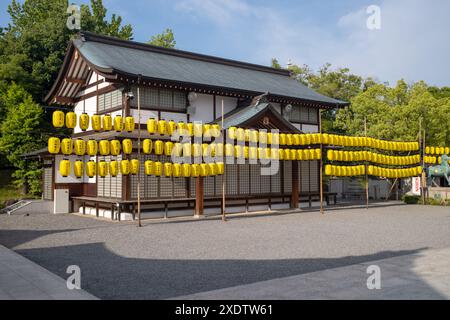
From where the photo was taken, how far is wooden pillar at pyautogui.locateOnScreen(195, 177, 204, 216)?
757 inches

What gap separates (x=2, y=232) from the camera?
48.6 ft

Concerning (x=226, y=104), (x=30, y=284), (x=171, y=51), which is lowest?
(x=30, y=284)

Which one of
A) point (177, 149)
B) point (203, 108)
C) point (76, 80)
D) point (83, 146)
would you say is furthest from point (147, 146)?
point (76, 80)

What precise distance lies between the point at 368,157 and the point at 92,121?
1650 centimetres

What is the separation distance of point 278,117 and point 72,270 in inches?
573

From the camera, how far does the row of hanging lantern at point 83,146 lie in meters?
15.3

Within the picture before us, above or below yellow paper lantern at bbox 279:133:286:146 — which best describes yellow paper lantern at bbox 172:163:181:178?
below

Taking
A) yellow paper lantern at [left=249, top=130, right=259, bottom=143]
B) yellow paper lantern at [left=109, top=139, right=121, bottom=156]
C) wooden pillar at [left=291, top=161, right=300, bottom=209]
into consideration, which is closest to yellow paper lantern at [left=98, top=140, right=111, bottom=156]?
yellow paper lantern at [left=109, top=139, right=121, bottom=156]

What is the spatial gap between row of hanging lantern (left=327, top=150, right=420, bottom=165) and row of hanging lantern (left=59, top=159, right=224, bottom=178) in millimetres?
7918

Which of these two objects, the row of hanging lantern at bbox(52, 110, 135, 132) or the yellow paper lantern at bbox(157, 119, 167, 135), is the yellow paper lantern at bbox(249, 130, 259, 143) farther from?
the row of hanging lantern at bbox(52, 110, 135, 132)

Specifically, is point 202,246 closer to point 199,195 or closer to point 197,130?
point 197,130

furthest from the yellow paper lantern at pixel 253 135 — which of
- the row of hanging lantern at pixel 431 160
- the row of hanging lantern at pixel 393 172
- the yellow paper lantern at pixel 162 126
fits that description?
the row of hanging lantern at pixel 431 160

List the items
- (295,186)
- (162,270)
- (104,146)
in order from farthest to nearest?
(295,186) → (104,146) → (162,270)

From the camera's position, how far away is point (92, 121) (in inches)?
640
